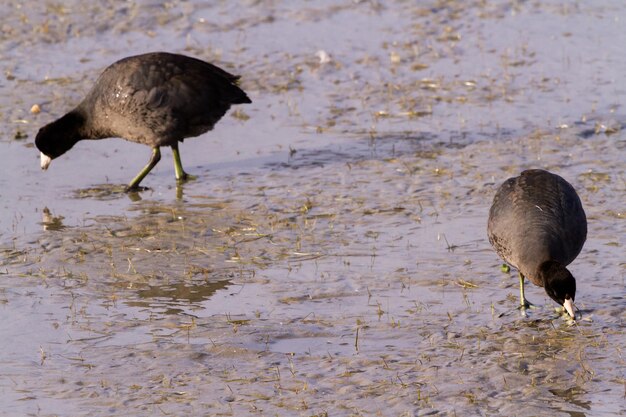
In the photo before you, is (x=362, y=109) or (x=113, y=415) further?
(x=362, y=109)

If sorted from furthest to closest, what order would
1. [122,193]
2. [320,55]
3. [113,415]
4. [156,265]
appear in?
[320,55]
[122,193]
[156,265]
[113,415]

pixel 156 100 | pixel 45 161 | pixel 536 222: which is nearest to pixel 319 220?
pixel 156 100

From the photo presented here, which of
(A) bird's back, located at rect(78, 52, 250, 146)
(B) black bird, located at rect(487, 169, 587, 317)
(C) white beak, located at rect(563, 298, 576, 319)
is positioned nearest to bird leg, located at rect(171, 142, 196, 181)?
(A) bird's back, located at rect(78, 52, 250, 146)

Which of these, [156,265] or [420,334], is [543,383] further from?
[156,265]

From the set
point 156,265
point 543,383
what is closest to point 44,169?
point 156,265

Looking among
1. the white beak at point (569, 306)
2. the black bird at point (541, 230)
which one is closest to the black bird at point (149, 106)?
the black bird at point (541, 230)

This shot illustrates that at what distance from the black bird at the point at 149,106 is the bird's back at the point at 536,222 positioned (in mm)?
4187

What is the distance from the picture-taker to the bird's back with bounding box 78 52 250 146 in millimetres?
11484

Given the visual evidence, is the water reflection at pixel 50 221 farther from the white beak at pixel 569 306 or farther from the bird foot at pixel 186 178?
the white beak at pixel 569 306

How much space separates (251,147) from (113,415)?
→ 6634 mm

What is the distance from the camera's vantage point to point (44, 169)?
11.9 metres

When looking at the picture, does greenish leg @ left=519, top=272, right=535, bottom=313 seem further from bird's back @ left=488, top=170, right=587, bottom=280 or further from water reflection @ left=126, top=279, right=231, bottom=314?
water reflection @ left=126, top=279, right=231, bottom=314

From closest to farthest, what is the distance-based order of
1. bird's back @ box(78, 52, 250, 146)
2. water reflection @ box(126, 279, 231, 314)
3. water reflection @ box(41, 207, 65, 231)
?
water reflection @ box(126, 279, 231, 314) → water reflection @ box(41, 207, 65, 231) → bird's back @ box(78, 52, 250, 146)

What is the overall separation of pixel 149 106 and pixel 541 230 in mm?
5013
